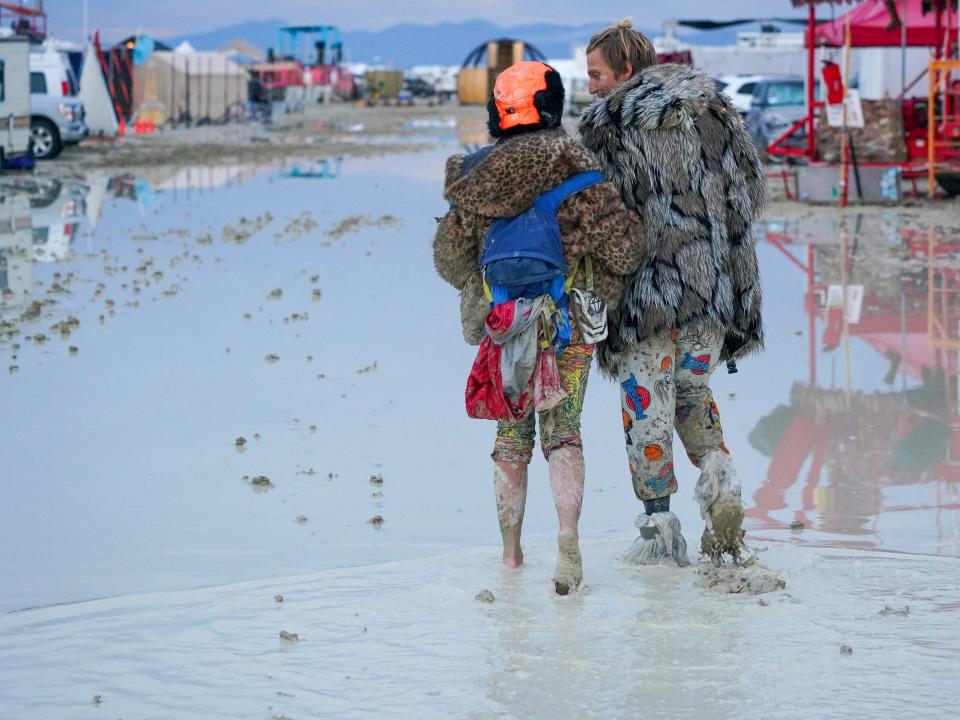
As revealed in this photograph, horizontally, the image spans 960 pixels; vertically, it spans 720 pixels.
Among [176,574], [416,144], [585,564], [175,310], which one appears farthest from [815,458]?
[416,144]

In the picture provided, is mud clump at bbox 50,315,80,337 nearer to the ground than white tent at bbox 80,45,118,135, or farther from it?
nearer to the ground

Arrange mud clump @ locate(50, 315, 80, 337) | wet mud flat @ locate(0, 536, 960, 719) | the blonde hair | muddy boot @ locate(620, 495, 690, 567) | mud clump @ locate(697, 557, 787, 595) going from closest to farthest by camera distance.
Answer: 1. wet mud flat @ locate(0, 536, 960, 719)
2. mud clump @ locate(697, 557, 787, 595)
3. the blonde hair
4. muddy boot @ locate(620, 495, 690, 567)
5. mud clump @ locate(50, 315, 80, 337)

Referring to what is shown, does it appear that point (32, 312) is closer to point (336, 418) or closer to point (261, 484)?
point (336, 418)

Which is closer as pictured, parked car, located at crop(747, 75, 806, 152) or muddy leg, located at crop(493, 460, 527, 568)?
muddy leg, located at crop(493, 460, 527, 568)

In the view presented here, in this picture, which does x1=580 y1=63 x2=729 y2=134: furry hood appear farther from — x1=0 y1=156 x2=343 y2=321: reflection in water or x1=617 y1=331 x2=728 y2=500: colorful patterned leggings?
x1=0 y1=156 x2=343 y2=321: reflection in water

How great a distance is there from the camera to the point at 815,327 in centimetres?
988

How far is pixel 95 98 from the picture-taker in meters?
35.9

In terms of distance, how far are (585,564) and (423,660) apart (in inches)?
40.2

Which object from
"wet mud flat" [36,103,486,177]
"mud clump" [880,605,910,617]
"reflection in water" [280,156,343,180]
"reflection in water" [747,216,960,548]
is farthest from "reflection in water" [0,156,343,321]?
"mud clump" [880,605,910,617]

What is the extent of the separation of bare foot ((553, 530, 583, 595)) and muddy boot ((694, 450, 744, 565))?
0.43 metres

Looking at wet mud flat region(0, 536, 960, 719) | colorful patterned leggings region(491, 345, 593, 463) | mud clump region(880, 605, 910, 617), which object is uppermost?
colorful patterned leggings region(491, 345, 593, 463)

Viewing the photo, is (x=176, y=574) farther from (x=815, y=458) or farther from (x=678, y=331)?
(x=815, y=458)

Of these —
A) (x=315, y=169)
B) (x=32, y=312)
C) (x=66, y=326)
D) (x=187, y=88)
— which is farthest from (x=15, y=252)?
(x=187, y=88)

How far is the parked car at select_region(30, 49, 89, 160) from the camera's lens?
27.9 m
